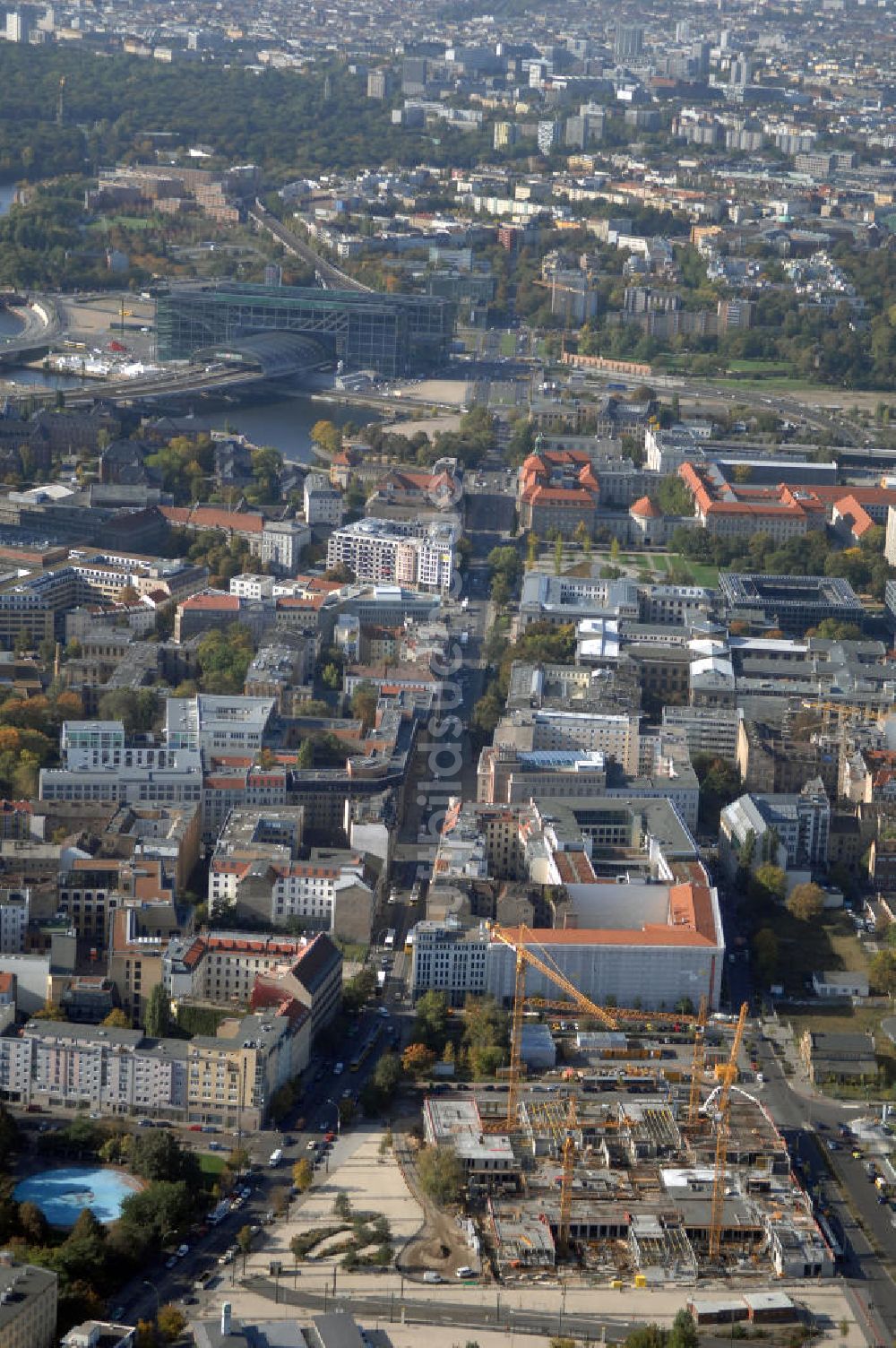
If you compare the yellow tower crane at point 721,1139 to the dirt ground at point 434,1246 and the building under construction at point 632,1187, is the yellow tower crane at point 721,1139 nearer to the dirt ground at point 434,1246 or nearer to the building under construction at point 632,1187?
the building under construction at point 632,1187

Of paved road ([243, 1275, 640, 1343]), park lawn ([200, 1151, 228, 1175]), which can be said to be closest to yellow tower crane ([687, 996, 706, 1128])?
paved road ([243, 1275, 640, 1343])

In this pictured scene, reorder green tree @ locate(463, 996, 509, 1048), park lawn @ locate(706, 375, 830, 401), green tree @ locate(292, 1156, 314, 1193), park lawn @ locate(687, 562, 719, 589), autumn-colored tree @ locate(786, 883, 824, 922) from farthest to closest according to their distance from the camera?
park lawn @ locate(706, 375, 830, 401) < park lawn @ locate(687, 562, 719, 589) < autumn-colored tree @ locate(786, 883, 824, 922) < green tree @ locate(463, 996, 509, 1048) < green tree @ locate(292, 1156, 314, 1193)

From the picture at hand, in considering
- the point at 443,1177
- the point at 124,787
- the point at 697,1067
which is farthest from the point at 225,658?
the point at 443,1177

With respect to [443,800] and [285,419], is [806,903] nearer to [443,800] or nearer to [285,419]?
[443,800]

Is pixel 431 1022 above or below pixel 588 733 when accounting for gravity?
below

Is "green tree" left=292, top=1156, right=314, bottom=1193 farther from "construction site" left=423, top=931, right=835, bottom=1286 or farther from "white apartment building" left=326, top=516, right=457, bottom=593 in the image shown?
"white apartment building" left=326, top=516, right=457, bottom=593

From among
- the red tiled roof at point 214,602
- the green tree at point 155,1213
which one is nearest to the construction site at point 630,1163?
the green tree at point 155,1213

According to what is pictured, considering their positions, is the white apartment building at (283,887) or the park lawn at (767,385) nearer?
the white apartment building at (283,887)
